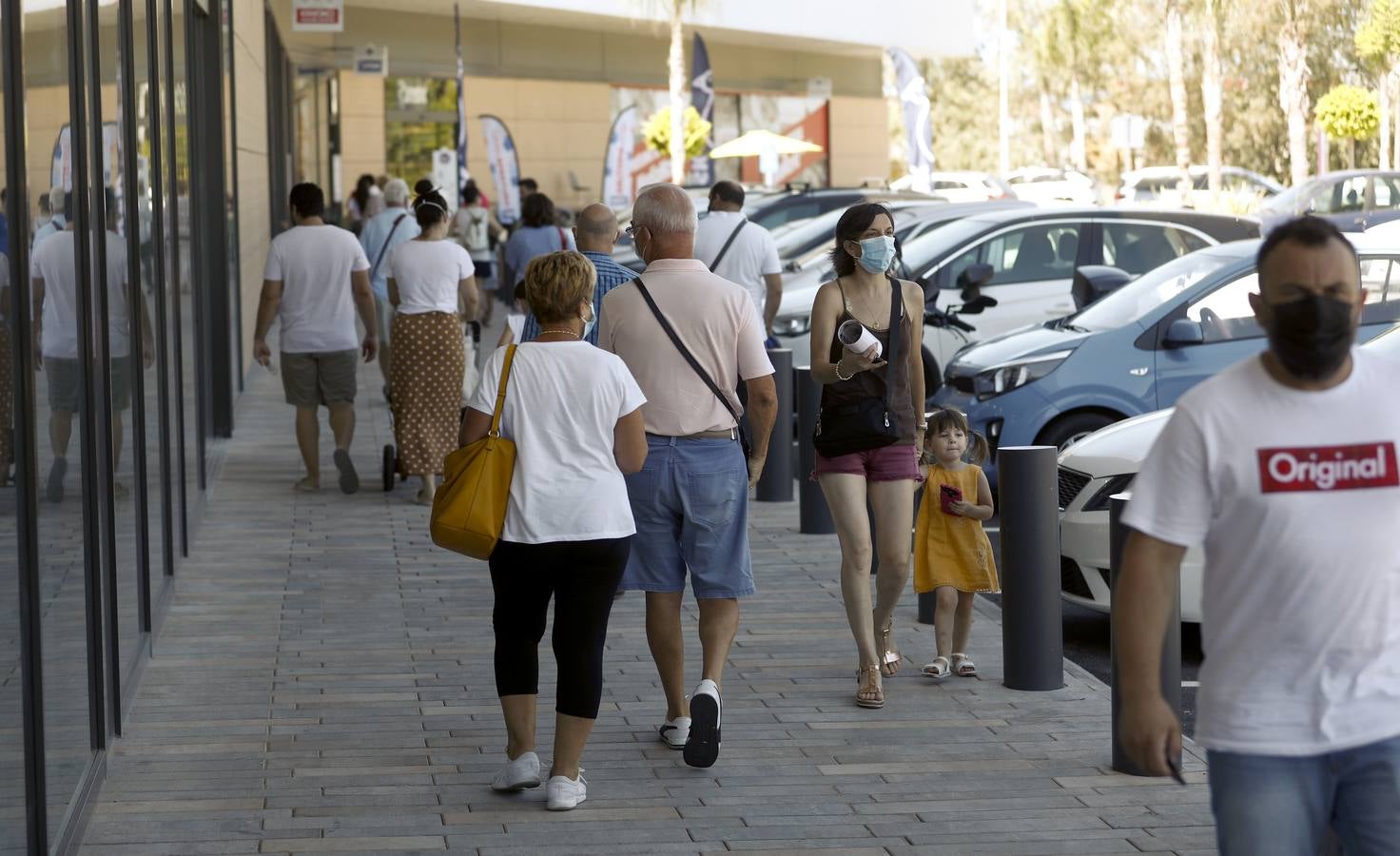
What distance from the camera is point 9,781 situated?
13.6ft

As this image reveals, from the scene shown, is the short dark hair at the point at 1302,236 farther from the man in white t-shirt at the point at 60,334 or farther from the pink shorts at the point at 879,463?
the pink shorts at the point at 879,463

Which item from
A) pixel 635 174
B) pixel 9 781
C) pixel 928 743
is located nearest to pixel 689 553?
pixel 928 743

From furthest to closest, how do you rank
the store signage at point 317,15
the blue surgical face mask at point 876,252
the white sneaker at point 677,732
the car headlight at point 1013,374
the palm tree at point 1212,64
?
the palm tree at point 1212,64, the store signage at point 317,15, the car headlight at point 1013,374, the blue surgical face mask at point 876,252, the white sneaker at point 677,732

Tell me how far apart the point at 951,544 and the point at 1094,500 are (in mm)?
1134

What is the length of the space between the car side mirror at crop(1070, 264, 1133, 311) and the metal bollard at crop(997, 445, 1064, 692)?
236 inches

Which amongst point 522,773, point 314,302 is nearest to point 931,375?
point 314,302

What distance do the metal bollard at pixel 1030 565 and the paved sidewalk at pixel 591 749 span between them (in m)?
0.13

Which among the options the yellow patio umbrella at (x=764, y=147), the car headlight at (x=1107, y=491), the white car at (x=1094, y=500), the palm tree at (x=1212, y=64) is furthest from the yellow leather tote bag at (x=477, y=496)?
the palm tree at (x=1212, y=64)

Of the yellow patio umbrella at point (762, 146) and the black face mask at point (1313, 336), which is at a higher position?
the yellow patio umbrella at point (762, 146)

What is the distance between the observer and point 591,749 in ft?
20.3

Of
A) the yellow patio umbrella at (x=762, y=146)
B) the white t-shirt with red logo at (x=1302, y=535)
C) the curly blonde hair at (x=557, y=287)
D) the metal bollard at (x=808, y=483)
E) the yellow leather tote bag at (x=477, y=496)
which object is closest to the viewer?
the white t-shirt with red logo at (x=1302, y=535)

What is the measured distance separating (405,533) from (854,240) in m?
4.51

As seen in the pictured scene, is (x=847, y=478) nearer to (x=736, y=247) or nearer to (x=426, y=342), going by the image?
(x=426, y=342)

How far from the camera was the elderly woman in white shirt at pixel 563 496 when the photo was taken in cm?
526
